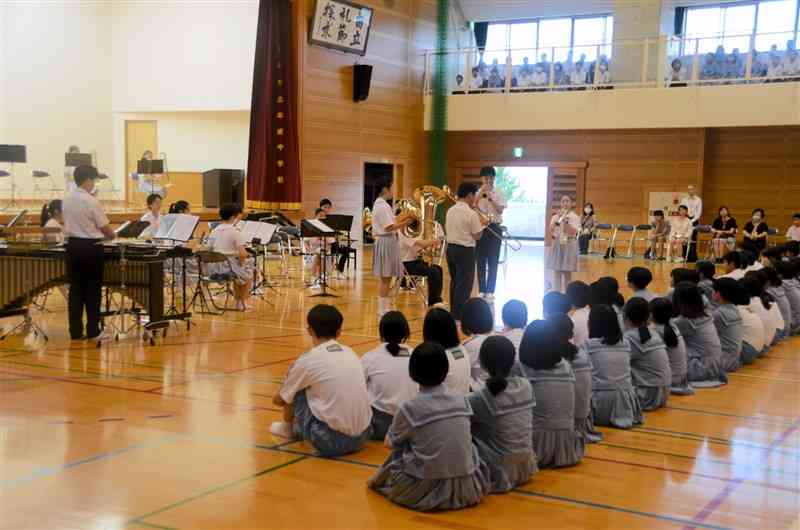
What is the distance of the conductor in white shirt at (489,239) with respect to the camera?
10.8 metres

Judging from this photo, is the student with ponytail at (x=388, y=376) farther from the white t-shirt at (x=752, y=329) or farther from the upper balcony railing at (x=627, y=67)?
the upper balcony railing at (x=627, y=67)

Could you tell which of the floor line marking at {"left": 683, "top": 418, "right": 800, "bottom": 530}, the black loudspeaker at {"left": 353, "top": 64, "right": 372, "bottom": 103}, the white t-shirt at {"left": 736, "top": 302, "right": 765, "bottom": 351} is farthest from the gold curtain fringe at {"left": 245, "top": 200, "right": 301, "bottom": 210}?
the floor line marking at {"left": 683, "top": 418, "right": 800, "bottom": 530}

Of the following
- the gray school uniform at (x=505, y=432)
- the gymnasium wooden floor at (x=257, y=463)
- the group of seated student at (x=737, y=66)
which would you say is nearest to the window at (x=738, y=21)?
the group of seated student at (x=737, y=66)

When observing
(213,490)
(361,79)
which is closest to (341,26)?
(361,79)

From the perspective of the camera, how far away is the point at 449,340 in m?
4.78

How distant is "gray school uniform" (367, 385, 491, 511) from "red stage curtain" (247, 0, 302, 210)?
529 inches

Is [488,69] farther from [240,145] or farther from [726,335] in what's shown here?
[726,335]

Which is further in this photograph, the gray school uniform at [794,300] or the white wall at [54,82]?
the white wall at [54,82]

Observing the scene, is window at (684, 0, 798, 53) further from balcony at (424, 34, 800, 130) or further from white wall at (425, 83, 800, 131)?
white wall at (425, 83, 800, 131)

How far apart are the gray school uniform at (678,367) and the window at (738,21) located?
15.0 m

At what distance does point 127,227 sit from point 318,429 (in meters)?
5.32

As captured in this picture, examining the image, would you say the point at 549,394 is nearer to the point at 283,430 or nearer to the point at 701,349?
the point at 283,430

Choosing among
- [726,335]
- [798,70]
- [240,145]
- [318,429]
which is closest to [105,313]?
[318,429]

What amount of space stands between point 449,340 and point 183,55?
17363 millimetres
